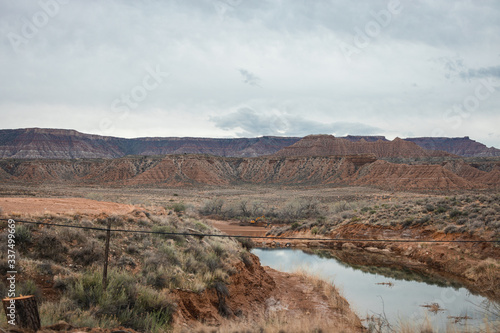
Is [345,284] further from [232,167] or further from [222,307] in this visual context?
[232,167]

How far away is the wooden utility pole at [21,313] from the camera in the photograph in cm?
462

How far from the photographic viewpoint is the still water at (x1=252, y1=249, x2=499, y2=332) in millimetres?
10767

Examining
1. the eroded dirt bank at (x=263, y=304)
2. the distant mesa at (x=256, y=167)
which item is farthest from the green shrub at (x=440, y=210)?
the distant mesa at (x=256, y=167)

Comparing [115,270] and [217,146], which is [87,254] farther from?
[217,146]

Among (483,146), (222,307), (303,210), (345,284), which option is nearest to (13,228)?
(222,307)

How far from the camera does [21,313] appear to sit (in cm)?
468

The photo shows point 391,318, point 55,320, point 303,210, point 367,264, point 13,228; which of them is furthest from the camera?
point 303,210

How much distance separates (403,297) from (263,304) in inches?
233

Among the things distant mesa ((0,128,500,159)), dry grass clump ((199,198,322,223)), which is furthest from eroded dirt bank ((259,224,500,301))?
distant mesa ((0,128,500,159))

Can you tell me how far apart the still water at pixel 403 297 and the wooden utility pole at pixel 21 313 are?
27.3 ft

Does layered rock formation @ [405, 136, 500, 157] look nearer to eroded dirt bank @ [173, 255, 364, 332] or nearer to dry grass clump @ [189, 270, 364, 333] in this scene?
dry grass clump @ [189, 270, 364, 333]

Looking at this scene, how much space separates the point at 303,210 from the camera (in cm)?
3766

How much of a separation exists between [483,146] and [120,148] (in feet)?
600

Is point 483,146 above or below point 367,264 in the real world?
above
